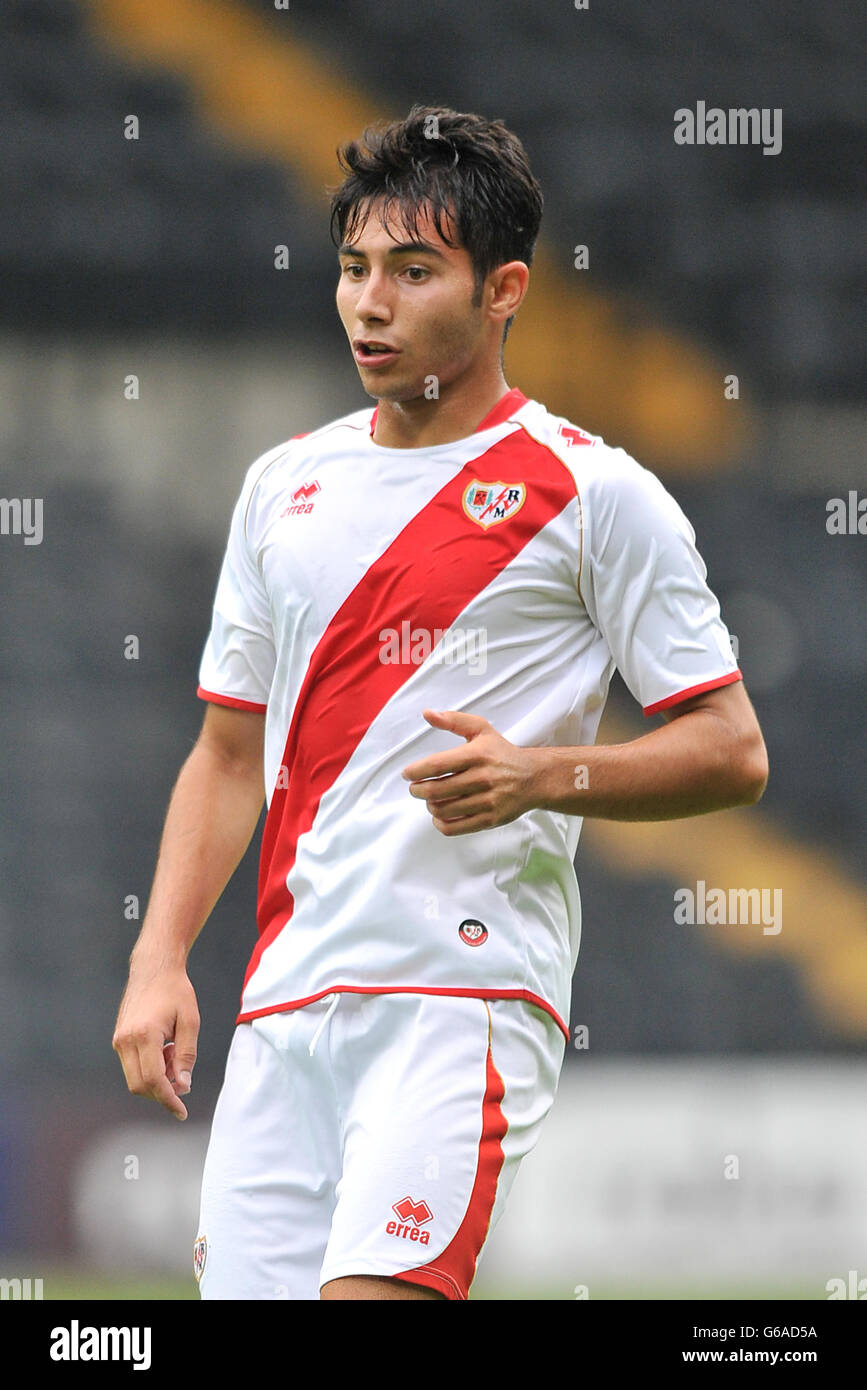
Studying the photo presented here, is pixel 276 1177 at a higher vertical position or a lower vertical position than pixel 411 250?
lower

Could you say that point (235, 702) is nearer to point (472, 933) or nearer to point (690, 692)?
point (472, 933)

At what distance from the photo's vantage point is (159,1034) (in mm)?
2340

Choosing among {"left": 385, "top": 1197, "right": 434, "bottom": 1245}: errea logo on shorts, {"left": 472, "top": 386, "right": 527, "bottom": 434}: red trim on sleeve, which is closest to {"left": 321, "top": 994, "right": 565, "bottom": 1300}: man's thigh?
{"left": 385, "top": 1197, "right": 434, "bottom": 1245}: errea logo on shorts

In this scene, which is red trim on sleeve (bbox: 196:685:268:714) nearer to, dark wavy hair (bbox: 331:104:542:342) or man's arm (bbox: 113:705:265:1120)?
man's arm (bbox: 113:705:265:1120)

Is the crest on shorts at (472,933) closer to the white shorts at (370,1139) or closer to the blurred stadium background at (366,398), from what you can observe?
the white shorts at (370,1139)

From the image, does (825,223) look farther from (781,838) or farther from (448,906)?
(448,906)

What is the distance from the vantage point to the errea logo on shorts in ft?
6.83

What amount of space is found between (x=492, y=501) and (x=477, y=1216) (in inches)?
35.9

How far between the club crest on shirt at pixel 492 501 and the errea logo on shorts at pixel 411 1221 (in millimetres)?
860

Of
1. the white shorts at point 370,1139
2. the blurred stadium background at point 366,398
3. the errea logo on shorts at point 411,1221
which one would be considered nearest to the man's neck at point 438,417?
the white shorts at point 370,1139

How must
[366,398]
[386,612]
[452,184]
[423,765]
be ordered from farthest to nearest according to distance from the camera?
[366,398] < [452,184] < [386,612] < [423,765]

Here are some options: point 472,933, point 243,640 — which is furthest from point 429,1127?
point 243,640

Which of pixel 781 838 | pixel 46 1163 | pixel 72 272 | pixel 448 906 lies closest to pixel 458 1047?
pixel 448 906

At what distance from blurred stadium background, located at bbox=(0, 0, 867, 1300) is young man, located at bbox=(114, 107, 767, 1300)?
4.55 m
